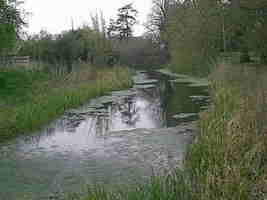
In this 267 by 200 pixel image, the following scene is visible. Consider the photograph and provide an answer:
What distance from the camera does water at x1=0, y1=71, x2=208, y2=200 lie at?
476 cm

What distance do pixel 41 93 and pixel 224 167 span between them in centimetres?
902

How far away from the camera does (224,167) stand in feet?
10.2

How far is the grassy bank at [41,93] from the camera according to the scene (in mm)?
8273

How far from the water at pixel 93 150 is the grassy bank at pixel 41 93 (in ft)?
1.24

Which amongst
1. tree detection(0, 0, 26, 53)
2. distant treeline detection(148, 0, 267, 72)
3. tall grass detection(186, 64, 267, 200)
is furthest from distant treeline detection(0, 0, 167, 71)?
tall grass detection(186, 64, 267, 200)

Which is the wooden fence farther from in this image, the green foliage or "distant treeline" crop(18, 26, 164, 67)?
the green foliage

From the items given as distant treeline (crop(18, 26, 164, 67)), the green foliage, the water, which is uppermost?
distant treeline (crop(18, 26, 164, 67))

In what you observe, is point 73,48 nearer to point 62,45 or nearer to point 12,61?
point 62,45

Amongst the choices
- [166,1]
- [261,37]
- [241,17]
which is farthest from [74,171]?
[166,1]

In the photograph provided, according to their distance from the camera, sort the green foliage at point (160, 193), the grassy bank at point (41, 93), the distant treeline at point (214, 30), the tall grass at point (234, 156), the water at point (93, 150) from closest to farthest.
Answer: the tall grass at point (234, 156), the green foliage at point (160, 193), the water at point (93, 150), the grassy bank at point (41, 93), the distant treeline at point (214, 30)

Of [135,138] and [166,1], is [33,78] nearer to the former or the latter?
[135,138]

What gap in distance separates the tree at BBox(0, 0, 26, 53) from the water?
4.28m

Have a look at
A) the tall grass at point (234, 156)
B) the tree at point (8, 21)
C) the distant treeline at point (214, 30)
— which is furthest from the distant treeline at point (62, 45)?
the tall grass at point (234, 156)

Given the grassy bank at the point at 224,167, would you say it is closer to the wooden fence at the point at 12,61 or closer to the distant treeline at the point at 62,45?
the distant treeline at the point at 62,45
